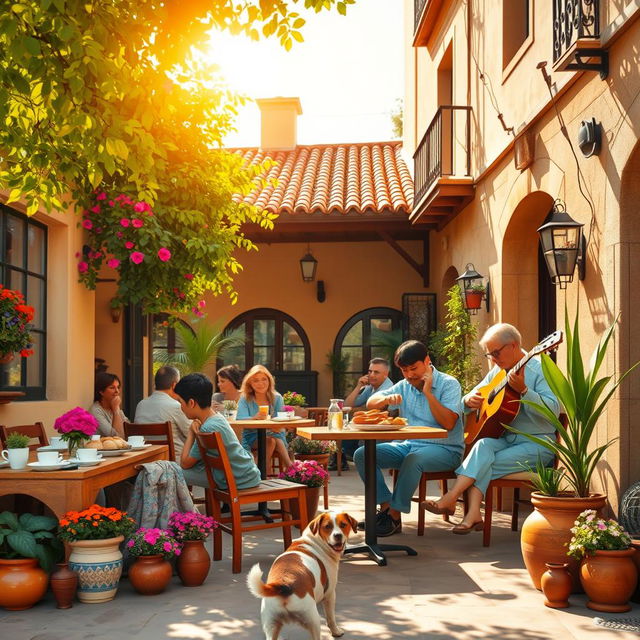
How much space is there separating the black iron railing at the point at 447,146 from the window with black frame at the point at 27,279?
14.1 ft

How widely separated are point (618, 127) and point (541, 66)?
4.80ft

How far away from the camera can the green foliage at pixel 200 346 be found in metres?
12.8

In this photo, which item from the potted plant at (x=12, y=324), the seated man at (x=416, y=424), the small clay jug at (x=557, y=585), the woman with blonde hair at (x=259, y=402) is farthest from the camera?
the woman with blonde hair at (x=259, y=402)

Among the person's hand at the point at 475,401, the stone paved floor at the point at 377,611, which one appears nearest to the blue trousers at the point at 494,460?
the person's hand at the point at 475,401

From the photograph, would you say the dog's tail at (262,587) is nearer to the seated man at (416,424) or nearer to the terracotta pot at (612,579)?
the terracotta pot at (612,579)

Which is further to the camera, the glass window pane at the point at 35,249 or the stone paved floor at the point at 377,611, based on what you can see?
the glass window pane at the point at 35,249

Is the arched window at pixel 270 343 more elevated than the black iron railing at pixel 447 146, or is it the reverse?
the black iron railing at pixel 447 146

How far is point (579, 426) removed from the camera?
4.84m

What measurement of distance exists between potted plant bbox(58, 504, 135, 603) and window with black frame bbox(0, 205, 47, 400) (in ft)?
8.10

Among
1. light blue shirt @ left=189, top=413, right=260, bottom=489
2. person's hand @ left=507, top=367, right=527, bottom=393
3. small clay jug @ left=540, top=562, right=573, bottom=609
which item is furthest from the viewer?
person's hand @ left=507, top=367, right=527, bottom=393

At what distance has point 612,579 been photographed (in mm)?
4148

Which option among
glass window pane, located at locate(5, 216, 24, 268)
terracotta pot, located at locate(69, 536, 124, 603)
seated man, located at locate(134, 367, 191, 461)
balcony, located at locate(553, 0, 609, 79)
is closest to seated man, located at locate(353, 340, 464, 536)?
A: seated man, located at locate(134, 367, 191, 461)

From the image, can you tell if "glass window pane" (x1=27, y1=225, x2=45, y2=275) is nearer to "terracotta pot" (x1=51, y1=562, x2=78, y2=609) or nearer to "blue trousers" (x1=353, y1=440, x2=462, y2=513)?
"blue trousers" (x1=353, y1=440, x2=462, y2=513)

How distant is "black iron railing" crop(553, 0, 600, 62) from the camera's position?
508 cm
